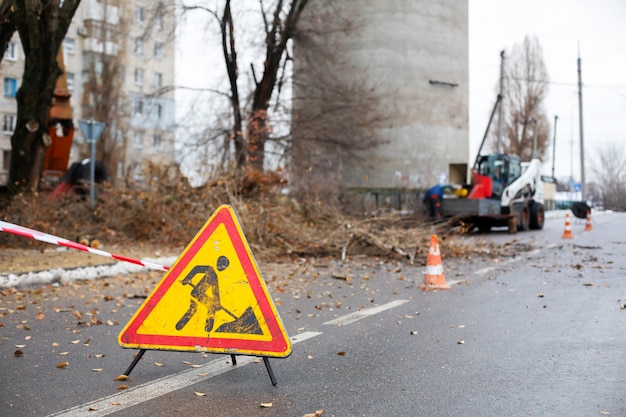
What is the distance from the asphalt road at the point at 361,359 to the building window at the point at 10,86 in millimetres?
49478

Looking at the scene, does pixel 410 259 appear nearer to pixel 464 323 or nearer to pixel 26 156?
pixel 464 323

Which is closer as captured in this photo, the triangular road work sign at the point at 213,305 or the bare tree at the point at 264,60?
the triangular road work sign at the point at 213,305

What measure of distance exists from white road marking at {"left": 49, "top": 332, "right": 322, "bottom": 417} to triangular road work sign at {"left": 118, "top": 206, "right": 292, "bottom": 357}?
0.25 metres

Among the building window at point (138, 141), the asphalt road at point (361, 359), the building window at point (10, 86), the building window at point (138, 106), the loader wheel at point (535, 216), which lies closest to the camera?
the asphalt road at point (361, 359)

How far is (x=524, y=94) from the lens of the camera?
6481 cm

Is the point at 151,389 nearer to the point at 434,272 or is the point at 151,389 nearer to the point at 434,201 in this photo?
the point at 434,272

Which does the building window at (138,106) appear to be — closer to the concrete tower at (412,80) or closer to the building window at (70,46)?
the concrete tower at (412,80)

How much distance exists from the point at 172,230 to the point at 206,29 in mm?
11796

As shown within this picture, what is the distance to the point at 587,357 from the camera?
232 inches

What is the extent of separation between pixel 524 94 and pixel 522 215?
131 feet

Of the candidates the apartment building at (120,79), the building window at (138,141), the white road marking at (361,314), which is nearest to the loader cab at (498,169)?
the apartment building at (120,79)

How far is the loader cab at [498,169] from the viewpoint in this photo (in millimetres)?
27000

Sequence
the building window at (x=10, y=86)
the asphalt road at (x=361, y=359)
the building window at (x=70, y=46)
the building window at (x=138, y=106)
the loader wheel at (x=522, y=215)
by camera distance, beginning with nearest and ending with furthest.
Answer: the asphalt road at (x=361, y=359), the loader wheel at (x=522, y=215), the building window at (x=138, y=106), the building window at (x=10, y=86), the building window at (x=70, y=46)

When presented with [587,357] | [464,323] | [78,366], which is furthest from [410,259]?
[78,366]
